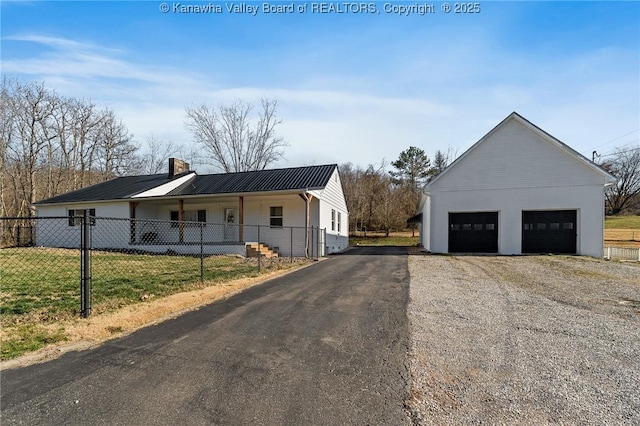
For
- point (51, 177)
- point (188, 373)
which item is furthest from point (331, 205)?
point (51, 177)

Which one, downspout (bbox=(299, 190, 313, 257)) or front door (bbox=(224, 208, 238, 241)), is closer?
downspout (bbox=(299, 190, 313, 257))

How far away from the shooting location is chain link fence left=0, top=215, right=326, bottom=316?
568cm

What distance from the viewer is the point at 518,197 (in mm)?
16297

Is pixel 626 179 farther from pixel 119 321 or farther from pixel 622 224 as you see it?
pixel 119 321

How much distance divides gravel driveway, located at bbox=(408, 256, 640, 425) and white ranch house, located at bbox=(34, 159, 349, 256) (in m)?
9.72

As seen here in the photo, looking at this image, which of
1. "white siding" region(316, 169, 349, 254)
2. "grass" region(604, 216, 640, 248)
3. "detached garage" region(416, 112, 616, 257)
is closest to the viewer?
"detached garage" region(416, 112, 616, 257)

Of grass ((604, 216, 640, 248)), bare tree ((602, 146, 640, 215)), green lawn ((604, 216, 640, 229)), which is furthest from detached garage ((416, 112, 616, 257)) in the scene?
bare tree ((602, 146, 640, 215))

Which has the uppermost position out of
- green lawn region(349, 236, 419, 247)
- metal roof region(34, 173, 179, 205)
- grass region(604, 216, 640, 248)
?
metal roof region(34, 173, 179, 205)

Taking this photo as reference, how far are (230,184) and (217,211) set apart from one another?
177 centimetres

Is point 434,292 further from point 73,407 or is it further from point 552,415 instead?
point 73,407

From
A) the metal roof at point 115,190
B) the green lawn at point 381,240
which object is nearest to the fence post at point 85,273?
the metal roof at point 115,190

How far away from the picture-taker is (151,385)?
3.00m

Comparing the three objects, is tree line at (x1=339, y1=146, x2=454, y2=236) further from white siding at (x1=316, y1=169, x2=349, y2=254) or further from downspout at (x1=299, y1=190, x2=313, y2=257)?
downspout at (x1=299, y1=190, x2=313, y2=257)

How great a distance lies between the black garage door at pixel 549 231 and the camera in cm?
1580
